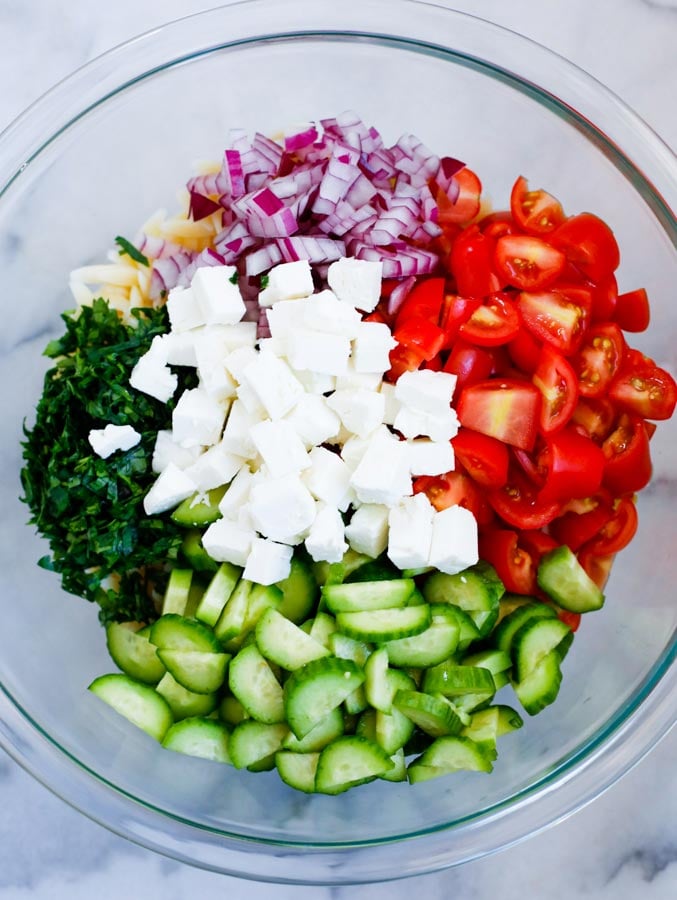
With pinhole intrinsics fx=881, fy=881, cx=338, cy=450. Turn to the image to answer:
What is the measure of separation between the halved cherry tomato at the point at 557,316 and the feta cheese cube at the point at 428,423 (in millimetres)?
253

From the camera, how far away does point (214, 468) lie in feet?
6.19

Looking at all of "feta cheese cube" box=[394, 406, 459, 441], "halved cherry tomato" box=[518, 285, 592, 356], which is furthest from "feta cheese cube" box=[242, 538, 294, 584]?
"halved cherry tomato" box=[518, 285, 592, 356]

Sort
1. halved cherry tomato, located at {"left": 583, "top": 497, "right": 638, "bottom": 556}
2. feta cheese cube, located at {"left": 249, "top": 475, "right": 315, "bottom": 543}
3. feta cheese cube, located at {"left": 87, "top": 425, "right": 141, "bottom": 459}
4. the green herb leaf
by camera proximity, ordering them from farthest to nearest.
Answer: the green herb leaf, halved cherry tomato, located at {"left": 583, "top": 497, "right": 638, "bottom": 556}, feta cheese cube, located at {"left": 87, "top": 425, "right": 141, "bottom": 459}, feta cheese cube, located at {"left": 249, "top": 475, "right": 315, "bottom": 543}

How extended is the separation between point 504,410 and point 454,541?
29cm

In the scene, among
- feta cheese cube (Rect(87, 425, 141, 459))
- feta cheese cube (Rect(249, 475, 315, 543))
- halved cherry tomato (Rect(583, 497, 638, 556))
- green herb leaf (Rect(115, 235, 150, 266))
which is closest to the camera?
feta cheese cube (Rect(249, 475, 315, 543))

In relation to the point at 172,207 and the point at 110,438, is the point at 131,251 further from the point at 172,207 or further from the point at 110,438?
the point at 110,438

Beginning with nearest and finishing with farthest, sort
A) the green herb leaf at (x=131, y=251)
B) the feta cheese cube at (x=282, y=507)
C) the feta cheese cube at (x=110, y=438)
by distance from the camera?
1. the feta cheese cube at (x=282, y=507)
2. the feta cheese cube at (x=110, y=438)
3. the green herb leaf at (x=131, y=251)

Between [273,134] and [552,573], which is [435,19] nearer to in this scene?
[273,134]

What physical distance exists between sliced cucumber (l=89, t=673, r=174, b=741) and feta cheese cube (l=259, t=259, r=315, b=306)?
2.87ft

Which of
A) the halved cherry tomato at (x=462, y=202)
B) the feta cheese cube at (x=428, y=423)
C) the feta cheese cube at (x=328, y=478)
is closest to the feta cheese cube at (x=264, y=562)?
the feta cheese cube at (x=328, y=478)

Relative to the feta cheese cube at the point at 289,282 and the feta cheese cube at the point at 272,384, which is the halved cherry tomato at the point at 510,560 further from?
the feta cheese cube at the point at 289,282

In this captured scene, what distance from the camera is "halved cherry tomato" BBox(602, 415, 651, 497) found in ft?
6.34

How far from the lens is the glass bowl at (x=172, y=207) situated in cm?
197

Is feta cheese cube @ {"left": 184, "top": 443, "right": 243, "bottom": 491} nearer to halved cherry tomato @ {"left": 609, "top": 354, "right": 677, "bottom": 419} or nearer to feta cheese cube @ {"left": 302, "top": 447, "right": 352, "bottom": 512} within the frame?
feta cheese cube @ {"left": 302, "top": 447, "right": 352, "bottom": 512}
